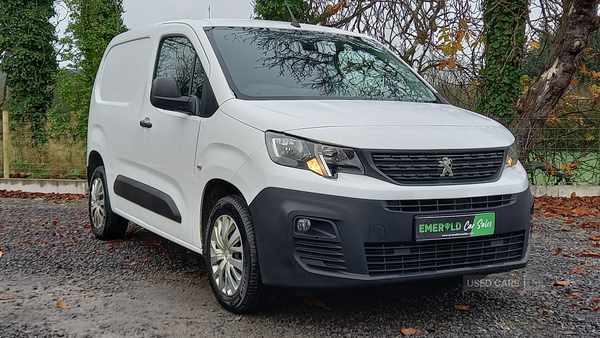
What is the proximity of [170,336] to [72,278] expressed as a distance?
1.77 metres

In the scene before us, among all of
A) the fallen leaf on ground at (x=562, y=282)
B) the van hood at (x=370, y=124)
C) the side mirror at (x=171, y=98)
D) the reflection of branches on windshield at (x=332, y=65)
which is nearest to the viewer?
the van hood at (x=370, y=124)

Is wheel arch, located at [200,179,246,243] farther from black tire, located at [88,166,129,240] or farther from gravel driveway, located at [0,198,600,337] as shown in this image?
black tire, located at [88,166,129,240]

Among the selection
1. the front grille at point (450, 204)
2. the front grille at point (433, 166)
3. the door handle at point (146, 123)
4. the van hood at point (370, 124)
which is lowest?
the front grille at point (450, 204)

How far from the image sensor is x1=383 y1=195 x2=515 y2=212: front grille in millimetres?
3506

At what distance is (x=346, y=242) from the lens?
3.46 metres

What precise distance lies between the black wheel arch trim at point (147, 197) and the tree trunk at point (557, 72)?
7.34 m

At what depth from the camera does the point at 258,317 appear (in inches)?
157

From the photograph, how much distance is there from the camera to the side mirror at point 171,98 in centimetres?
440

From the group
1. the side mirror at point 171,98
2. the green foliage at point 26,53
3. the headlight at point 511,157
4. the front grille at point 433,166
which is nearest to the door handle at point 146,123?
the side mirror at point 171,98

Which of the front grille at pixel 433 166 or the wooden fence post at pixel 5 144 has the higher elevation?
the front grille at pixel 433 166

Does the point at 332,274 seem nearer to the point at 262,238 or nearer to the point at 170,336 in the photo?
the point at 262,238

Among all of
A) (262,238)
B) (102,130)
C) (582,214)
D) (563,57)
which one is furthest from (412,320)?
(563,57)

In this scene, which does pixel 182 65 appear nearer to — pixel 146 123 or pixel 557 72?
pixel 146 123

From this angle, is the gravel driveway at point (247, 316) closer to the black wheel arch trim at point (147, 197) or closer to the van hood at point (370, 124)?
the black wheel arch trim at point (147, 197)
